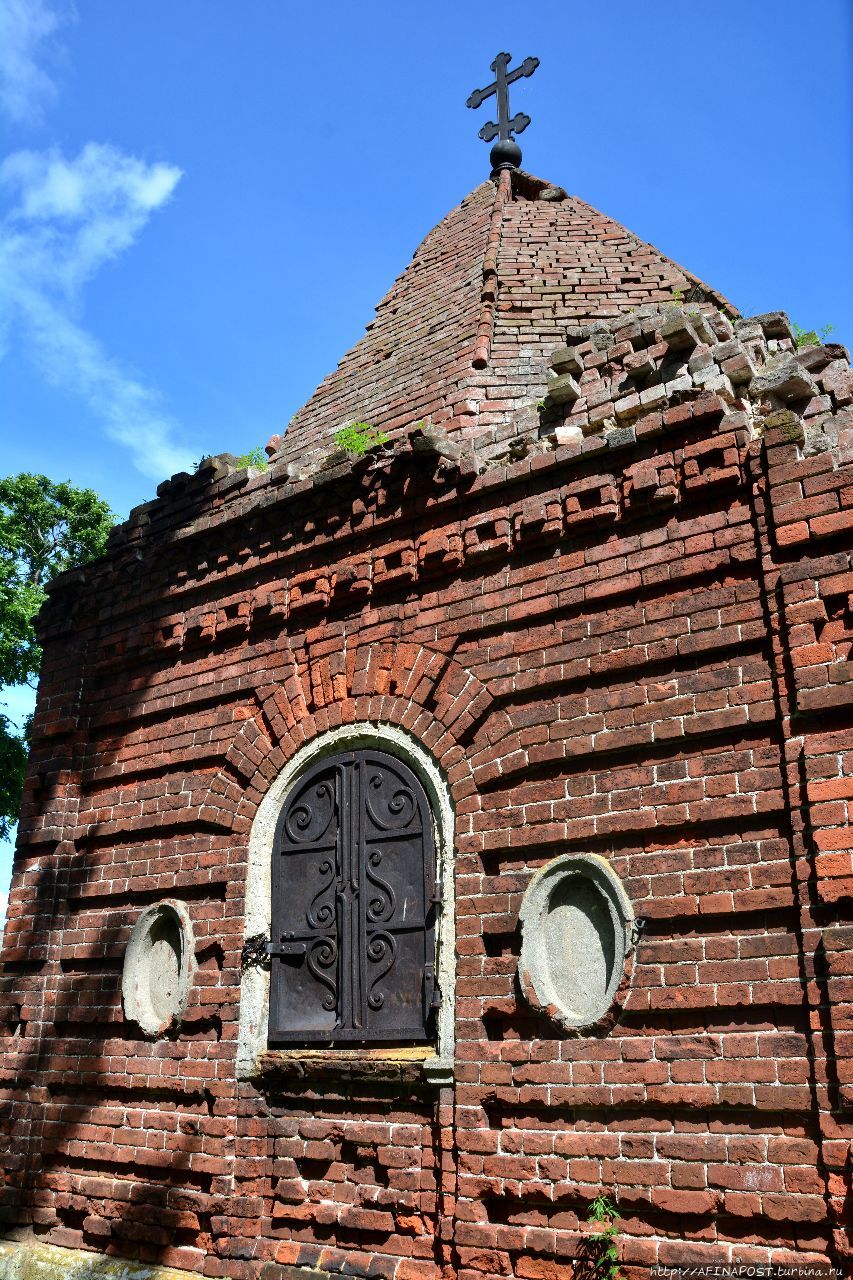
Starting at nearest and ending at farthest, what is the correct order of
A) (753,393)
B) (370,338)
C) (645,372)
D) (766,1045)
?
(766,1045), (753,393), (645,372), (370,338)

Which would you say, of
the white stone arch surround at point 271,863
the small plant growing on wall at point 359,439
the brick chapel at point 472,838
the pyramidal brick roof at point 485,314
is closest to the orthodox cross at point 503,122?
the pyramidal brick roof at point 485,314

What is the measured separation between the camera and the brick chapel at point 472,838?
3711 mm

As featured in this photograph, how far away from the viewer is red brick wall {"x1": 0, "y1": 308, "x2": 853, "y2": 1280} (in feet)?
12.0

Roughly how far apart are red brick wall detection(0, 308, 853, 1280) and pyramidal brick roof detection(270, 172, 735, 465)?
88 cm

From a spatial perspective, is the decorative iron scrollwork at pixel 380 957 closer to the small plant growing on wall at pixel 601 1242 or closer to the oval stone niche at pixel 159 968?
the oval stone niche at pixel 159 968

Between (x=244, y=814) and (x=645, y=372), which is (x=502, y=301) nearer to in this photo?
(x=645, y=372)

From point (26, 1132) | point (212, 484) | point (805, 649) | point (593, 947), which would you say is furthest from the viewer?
point (212, 484)

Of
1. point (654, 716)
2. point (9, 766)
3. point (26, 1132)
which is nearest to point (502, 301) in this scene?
point (654, 716)

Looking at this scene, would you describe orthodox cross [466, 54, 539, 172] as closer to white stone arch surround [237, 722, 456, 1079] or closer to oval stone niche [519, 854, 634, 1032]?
white stone arch surround [237, 722, 456, 1079]

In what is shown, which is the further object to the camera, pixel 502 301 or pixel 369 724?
pixel 502 301

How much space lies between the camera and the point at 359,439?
586cm

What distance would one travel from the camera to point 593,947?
4.12m

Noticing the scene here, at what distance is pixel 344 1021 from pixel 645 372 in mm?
3383

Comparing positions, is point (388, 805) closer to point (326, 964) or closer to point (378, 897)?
point (378, 897)
